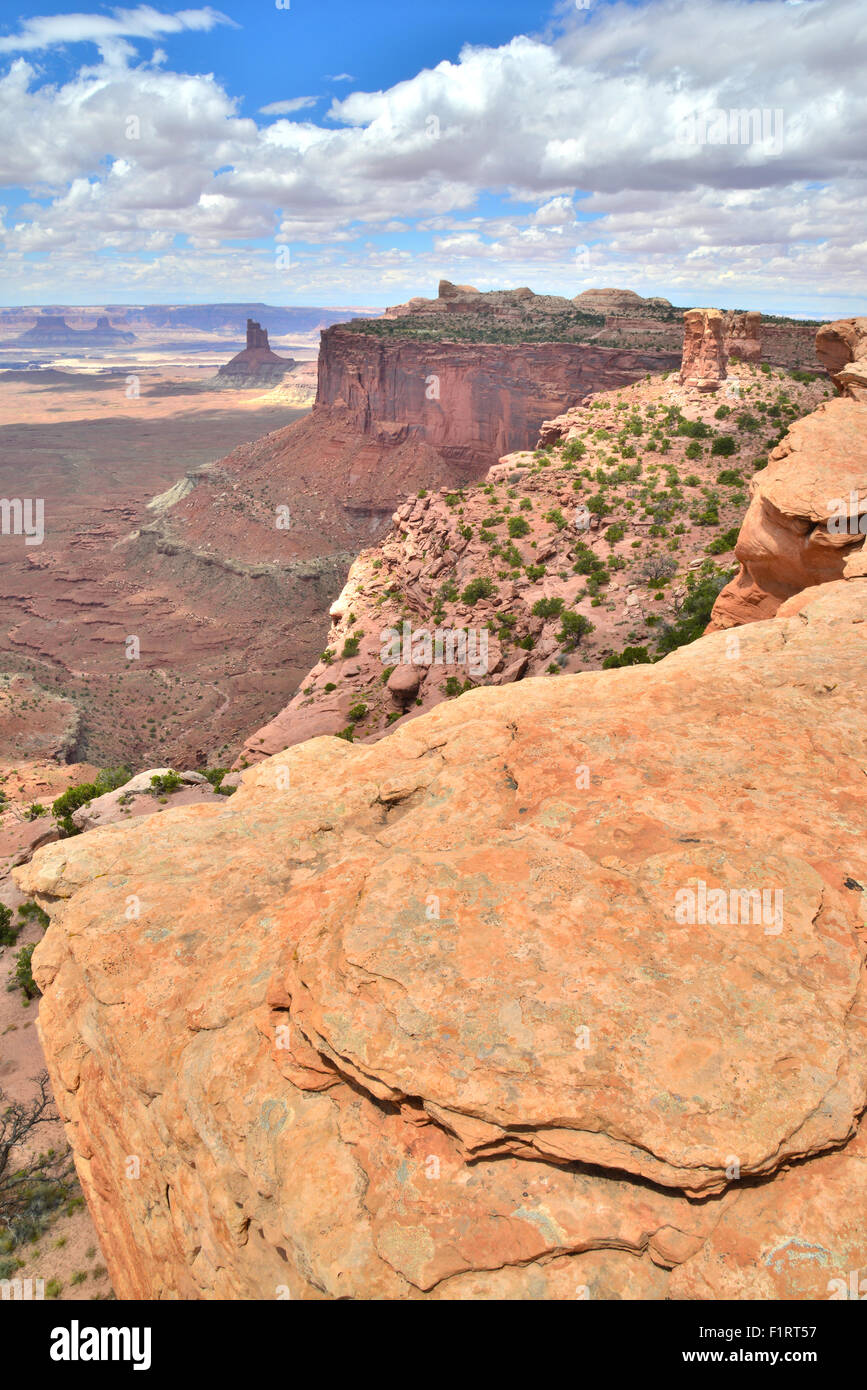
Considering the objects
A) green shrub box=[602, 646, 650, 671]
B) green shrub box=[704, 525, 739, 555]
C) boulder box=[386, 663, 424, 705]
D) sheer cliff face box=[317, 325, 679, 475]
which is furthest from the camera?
sheer cliff face box=[317, 325, 679, 475]

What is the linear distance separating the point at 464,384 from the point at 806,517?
67465 millimetres

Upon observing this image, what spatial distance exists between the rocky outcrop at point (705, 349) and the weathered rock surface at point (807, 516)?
96.3ft

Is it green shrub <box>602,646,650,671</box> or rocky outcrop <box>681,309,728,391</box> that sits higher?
rocky outcrop <box>681,309,728,391</box>

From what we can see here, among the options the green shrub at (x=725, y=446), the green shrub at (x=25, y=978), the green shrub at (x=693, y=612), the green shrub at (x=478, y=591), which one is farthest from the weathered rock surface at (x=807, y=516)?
the green shrub at (x=25, y=978)

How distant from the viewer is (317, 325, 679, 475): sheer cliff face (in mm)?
65438

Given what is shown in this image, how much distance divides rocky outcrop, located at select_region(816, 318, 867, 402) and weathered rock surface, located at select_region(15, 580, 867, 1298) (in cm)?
1680

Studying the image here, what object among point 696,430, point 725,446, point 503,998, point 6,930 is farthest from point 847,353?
point 6,930

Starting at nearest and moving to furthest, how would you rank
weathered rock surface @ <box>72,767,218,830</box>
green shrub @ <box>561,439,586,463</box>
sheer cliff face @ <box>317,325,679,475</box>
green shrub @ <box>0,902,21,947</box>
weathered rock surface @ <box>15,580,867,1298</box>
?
weathered rock surface @ <box>15,580,867,1298</box> → green shrub @ <box>0,902,21,947</box> → weathered rock surface @ <box>72,767,218,830</box> → green shrub @ <box>561,439,586,463</box> → sheer cliff face @ <box>317,325,679,475</box>

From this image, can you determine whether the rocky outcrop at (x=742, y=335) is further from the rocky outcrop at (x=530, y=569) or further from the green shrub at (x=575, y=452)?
the green shrub at (x=575, y=452)

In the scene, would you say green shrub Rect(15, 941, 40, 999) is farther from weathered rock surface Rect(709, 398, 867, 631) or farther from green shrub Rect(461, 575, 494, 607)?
green shrub Rect(461, 575, 494, 607)

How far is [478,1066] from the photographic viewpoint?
5.88 metres

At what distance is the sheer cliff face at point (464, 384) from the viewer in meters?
65.4

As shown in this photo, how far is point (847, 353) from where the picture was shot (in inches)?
1062

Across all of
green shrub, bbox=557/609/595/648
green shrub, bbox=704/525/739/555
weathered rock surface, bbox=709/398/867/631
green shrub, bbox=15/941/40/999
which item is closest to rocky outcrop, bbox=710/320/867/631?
weathered rock surface, bbox=709/398/867/631
